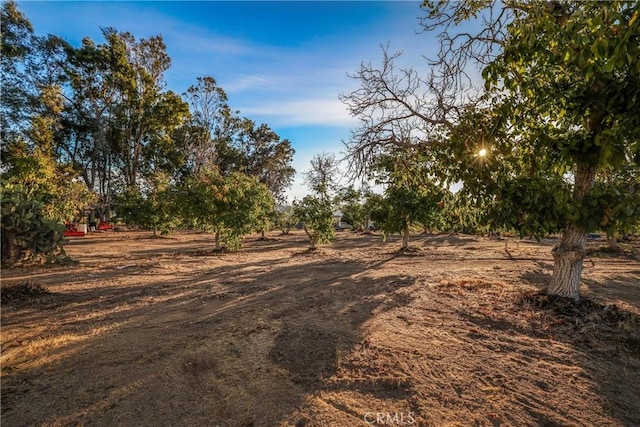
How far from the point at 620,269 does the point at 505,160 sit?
27.6 ft

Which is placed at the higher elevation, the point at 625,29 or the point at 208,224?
the point at 625,29

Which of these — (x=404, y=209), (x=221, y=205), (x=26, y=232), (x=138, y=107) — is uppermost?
(x=138, y=107)

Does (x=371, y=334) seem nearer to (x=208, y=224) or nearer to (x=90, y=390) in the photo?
(x=90, y=390)

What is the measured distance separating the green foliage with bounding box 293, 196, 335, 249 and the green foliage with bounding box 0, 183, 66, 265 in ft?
37.4

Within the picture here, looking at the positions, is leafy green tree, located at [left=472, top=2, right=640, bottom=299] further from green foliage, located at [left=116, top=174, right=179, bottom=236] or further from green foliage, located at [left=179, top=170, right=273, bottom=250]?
green foliage, located at [left=116, top=174, right=179, bottom=236]

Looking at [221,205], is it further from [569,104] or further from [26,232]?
[569,104]

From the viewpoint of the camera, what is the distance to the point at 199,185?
13477mm

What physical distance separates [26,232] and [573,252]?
9281 mm

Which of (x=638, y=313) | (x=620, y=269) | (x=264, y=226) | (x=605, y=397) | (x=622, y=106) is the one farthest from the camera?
(x=264, y=226)

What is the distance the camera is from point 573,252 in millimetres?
5082

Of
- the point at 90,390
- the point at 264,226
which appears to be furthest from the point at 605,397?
the point at 264,226

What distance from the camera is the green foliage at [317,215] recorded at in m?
15.6

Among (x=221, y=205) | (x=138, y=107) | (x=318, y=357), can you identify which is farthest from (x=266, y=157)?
(x=318, y=357)

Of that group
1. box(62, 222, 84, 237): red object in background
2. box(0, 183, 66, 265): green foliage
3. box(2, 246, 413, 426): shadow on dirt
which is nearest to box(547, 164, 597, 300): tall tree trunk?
box(2, 246, 413, 426): shadow on dirt
